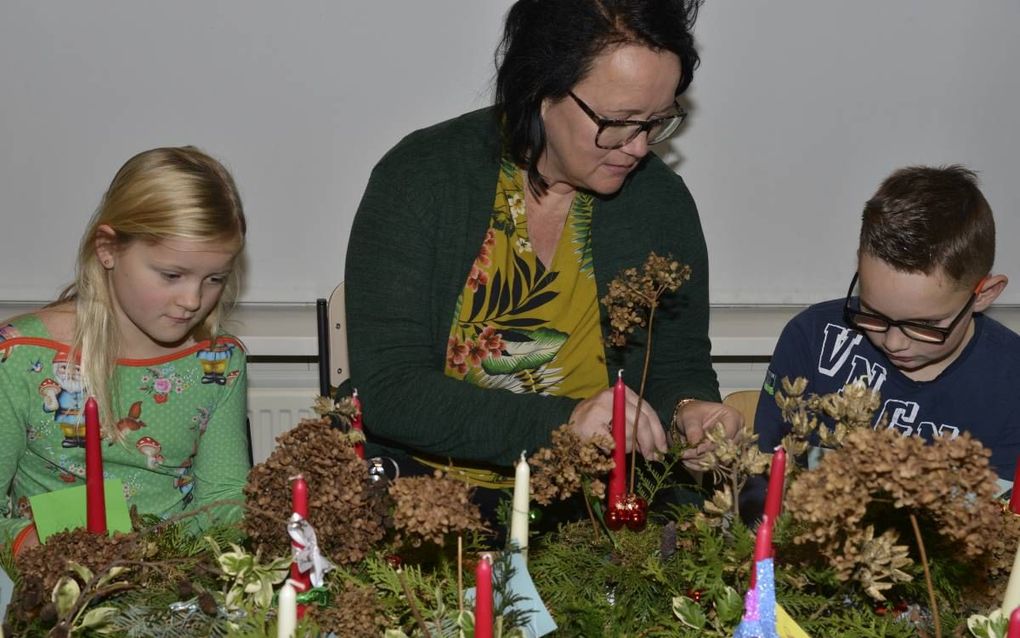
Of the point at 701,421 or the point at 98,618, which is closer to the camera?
the point at 98,618

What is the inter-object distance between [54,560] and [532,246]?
1.07 metres

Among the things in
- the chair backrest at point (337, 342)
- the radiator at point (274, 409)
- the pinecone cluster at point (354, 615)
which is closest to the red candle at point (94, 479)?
the pinecone cluster at point (354, 615)

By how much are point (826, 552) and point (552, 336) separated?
1020 millimetres

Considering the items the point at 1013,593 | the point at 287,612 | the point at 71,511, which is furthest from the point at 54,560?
the point at 1013,593

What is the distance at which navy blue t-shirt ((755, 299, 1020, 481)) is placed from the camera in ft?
5.74

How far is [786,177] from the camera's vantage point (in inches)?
101

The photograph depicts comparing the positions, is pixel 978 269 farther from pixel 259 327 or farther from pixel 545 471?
pixel 259 327

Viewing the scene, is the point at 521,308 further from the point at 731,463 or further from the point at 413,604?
the point at 413,604

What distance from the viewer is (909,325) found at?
5.40ft

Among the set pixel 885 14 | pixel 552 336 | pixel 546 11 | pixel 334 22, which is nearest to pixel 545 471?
pixel 552 336

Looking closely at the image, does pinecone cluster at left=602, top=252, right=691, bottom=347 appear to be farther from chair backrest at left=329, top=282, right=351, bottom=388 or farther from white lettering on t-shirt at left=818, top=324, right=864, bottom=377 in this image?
chair backrest at left=329, top=282, right=351, bottom=388

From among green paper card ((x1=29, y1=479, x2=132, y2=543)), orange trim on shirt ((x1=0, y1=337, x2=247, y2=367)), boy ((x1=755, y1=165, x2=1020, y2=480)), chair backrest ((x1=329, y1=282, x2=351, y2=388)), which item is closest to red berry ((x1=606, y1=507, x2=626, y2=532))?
green paper card ((x1=29, y1=479, x2=132, y2=543))

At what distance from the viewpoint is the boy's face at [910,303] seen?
164 cm

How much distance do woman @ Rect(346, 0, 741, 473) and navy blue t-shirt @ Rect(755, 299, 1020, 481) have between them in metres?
0.20
